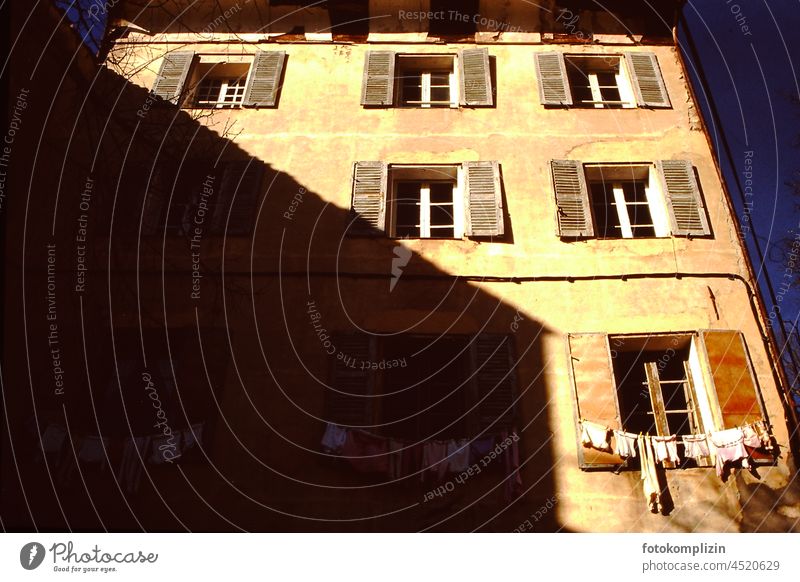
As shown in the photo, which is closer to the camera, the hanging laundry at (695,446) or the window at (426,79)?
the hanging laundry at (695,446)

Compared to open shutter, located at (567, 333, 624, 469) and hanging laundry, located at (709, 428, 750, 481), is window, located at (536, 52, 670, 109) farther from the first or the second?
hanging laundry, located at (709, 428, 750, 481)

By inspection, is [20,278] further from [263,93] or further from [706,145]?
[706,145]

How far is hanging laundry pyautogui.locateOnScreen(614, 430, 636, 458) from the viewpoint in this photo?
5.29m

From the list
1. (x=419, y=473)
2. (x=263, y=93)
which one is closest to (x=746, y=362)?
(x=419, y=473)

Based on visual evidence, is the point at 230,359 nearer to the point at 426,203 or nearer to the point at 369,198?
the point at 369,198

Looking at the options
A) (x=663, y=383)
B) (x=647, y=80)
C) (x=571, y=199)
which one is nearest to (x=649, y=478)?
(x=663, y=383)

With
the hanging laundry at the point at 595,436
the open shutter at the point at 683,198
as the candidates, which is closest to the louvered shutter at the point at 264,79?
the open shutter at the point at 683,198

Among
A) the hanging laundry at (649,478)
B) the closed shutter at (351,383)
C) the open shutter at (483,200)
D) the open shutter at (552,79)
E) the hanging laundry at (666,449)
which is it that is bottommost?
the hanging laundry at (649,478)

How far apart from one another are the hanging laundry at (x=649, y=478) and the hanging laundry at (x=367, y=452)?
2.24 meters

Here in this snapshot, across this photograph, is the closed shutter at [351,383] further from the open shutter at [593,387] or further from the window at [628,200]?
the window at [628,200]

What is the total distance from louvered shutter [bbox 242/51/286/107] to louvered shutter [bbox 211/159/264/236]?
47.2 inches

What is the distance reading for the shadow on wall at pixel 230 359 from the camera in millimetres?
5238

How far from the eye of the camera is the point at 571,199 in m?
7.15

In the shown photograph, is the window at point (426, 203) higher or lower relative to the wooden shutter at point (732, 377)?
higher
